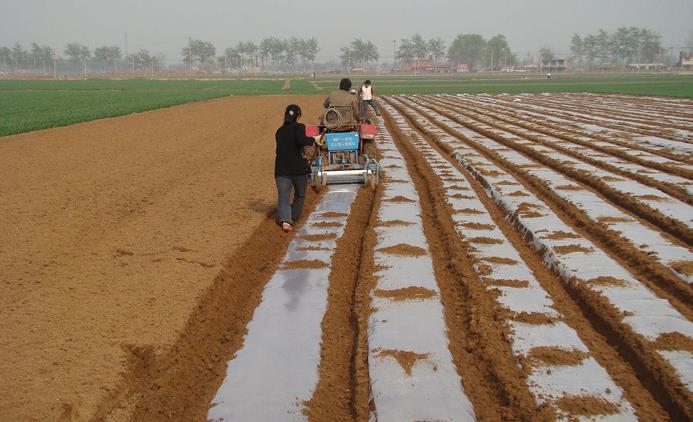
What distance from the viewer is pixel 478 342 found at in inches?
154

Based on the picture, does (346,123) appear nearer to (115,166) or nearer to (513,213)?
Answer: (513,213)

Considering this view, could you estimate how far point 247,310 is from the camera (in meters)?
4.62

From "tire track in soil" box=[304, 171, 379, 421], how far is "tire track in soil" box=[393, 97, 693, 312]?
2307 millimetres

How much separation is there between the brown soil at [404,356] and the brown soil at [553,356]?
66 cm

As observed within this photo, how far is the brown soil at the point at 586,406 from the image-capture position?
306cm

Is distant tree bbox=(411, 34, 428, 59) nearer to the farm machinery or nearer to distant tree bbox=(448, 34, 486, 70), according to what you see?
distant tree bbox=(448, 34, 486, 70)

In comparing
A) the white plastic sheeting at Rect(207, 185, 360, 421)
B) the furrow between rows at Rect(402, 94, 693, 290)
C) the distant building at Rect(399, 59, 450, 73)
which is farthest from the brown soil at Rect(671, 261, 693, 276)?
the distant building at Rect(399, 59, 450, 73)

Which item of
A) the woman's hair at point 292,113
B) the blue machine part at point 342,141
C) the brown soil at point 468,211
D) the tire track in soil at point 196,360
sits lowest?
the tire track in soil at point 196,360

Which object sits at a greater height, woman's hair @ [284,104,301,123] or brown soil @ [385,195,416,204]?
woman's hair @ [284,104,301,123]

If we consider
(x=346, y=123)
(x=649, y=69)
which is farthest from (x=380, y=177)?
(x=649, y=69)

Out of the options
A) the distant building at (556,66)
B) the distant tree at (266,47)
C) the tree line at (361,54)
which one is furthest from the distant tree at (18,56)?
the distant building at (556,66)

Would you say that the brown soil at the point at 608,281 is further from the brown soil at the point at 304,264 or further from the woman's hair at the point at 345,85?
the woman's hair at the point at 345,85

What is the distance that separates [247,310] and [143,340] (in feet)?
2.90

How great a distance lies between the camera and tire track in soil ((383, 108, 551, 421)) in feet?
10.5
